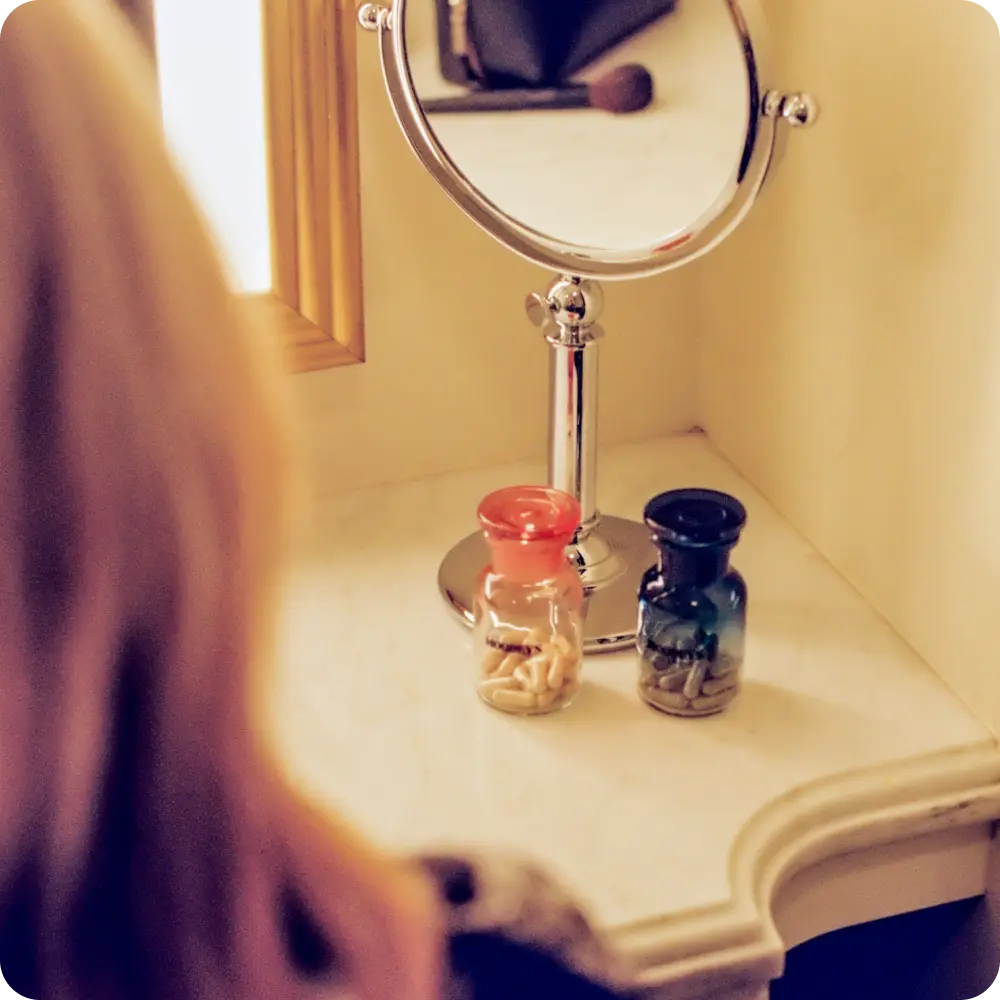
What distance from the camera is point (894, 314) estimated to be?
0.84 m

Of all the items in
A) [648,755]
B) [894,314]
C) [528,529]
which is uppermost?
[894,314]

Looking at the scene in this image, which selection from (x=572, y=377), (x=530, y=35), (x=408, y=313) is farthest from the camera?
(x=408, y=313)

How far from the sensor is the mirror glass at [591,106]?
2.47 feet

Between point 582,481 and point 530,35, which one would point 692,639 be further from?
point 530,35

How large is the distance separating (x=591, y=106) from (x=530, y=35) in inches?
2.0

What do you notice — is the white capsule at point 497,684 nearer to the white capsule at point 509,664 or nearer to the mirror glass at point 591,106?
the white capsule at point 509,664

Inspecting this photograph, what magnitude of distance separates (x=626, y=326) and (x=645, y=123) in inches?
12.7

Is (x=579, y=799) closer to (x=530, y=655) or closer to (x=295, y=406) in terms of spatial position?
(x=530, y=655)

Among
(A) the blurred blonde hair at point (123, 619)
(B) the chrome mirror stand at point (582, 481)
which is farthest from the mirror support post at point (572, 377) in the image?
(A) the blurred blonde hair at point (123, 619)

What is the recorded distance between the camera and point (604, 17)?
763 mm

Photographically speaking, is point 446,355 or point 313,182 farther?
point 446,355

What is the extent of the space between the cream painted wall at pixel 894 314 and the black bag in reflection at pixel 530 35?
16 cm

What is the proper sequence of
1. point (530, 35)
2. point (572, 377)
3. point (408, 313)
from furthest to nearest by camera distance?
point (408, 313)
point (572, 377)
point (530, 35)

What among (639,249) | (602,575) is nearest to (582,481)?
(602,575)
